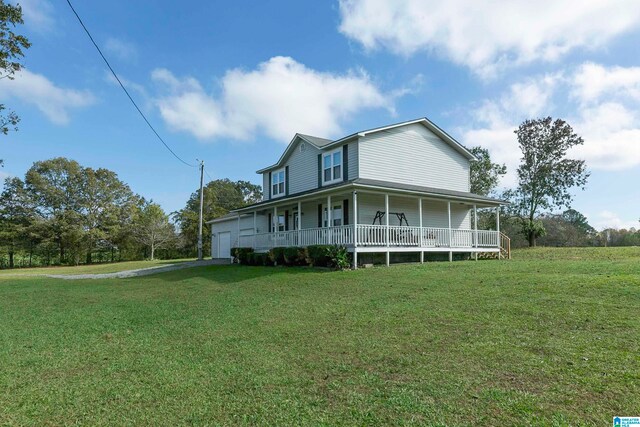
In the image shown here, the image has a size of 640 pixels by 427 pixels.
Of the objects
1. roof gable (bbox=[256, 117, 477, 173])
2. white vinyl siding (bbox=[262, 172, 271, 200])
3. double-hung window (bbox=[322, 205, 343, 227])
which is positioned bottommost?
double-hung window (bbox=[322, 205, 343, 227])

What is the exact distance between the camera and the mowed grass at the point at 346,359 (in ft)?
11.2

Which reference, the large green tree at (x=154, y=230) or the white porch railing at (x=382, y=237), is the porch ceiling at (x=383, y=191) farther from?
the large green tree at (x=154, y=230)

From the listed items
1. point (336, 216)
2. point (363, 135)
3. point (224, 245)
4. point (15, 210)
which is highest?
point (363, 135)

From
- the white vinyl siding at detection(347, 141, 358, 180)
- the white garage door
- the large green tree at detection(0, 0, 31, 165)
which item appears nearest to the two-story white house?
the white vinyl siding at detection(347, 141, 358, 180)

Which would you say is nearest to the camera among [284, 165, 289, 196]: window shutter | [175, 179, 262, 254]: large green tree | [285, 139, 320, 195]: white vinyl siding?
[285, 139, 320, 195]: white vinyl siding

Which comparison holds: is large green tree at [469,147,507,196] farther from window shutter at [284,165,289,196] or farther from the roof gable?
window shutter at [284,165,289,196]

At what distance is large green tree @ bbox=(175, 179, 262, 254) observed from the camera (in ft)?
141

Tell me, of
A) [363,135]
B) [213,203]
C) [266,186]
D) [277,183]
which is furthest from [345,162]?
[213,203]

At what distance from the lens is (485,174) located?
33.7m

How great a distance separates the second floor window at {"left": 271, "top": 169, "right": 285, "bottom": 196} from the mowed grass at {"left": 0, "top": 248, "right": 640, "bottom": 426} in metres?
15.0

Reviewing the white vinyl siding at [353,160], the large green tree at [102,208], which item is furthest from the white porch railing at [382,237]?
the large green tree at [102,208]

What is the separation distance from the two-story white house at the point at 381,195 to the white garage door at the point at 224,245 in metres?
4.38

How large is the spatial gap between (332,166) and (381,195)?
3044 millimetres

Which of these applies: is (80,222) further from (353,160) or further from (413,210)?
(413,210)
